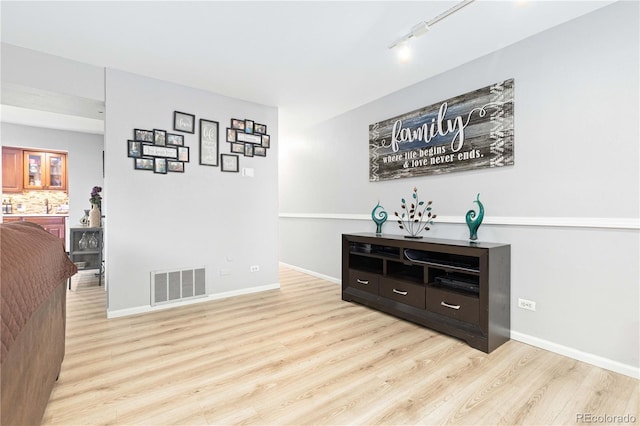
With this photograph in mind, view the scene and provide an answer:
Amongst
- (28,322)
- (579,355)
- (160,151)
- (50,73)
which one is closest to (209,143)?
(160,151)

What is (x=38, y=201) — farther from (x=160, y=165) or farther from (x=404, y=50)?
(x=404, y=50)

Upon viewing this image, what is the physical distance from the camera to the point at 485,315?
7.70 ft

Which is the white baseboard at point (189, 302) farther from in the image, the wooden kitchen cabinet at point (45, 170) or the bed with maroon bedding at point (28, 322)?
the wooden kitchen cabinet at point (45, 170)

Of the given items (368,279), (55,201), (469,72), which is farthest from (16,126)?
(469,72)

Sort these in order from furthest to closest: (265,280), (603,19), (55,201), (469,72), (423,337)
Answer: (55,201)
(265,280)
(469,72)
(423,337)
(603,19)

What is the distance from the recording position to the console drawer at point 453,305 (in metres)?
2.43

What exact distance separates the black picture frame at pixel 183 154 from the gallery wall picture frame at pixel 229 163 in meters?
0.39

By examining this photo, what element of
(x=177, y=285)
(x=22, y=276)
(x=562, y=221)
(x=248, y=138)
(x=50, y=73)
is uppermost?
(x=50, y=73)

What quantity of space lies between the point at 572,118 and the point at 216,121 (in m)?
3.44

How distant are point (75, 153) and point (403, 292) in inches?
235

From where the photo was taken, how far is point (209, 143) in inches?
144

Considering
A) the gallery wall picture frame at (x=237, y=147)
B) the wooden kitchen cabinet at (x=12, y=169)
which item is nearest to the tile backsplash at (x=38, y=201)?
the wooden kitchen cabinet at (x=12, y=169)

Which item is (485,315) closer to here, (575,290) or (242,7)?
(575,290)

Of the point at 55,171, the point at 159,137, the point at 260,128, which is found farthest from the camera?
the point at 55,171
